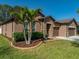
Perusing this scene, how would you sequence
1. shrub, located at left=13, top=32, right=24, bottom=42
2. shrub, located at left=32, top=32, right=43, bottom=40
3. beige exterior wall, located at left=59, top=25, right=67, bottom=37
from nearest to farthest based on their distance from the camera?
shrub, located at left=13, top=32, right=24, bottom=42, shrub, located at left=32, top=32, right=43, bottom=40, beige exterior wall, located at left=59, top=25, right=67, bottom=37

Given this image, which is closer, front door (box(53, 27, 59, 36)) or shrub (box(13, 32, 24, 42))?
shrub (box(13, 32, 24, 42))

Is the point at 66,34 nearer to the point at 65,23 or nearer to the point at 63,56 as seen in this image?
the point at 65,23

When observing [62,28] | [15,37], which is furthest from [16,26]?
[62,28]

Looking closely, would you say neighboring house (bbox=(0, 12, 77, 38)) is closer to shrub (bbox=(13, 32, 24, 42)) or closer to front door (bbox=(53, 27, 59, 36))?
front door (bbox=(53, 27, 59, 36))

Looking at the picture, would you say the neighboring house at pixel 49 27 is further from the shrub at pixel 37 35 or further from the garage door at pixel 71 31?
the shrub at pixel 37 35

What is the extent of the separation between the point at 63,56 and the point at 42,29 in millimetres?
13309

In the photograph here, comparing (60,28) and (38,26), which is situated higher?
(38,26)

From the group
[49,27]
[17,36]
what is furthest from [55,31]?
[17,36]

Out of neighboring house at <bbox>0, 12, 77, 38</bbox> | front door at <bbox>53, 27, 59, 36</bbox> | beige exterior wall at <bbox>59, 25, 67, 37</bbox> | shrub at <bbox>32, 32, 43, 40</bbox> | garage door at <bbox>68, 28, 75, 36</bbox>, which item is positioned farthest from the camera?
garage door at <bbox>68, 28, 75, 36</bbox>

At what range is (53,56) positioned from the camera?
43.4 feet

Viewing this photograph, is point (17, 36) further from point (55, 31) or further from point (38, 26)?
point (55, 31)

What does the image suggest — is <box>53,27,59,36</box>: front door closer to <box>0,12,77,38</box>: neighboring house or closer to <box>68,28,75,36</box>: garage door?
<box>0,12,77,38</box>: neighboring house

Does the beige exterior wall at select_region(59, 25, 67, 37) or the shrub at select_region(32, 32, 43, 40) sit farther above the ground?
the beige exterior wall at select_region(59, 25, 67, 37)

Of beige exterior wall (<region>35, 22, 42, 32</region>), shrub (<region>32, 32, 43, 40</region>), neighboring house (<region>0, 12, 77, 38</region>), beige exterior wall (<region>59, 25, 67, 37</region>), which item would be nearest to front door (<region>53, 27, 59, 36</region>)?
neighboring house (<region>0, 12, 77, 38</region>)
